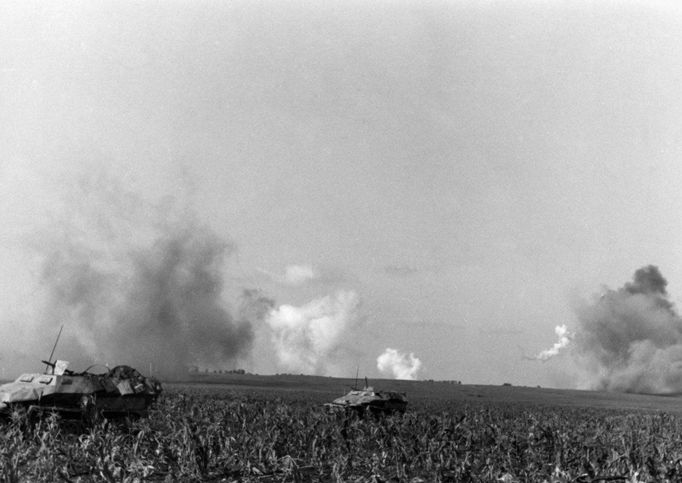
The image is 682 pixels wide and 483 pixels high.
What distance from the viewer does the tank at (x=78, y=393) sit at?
2407 centimetres

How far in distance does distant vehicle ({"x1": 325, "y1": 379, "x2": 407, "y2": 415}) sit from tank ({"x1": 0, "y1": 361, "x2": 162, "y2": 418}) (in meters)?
13.4

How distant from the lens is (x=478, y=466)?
61.9 ft

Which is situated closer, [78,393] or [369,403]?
[78,393]

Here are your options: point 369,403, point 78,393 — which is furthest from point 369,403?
point 78,393

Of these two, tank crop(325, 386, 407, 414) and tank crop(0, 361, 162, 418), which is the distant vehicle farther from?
tank crop(0, 361, 162, 418)

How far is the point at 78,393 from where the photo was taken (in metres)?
25.3

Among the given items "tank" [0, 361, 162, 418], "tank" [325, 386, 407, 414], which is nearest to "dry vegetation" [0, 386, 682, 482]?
"tank" [0, 361, 162, 418]

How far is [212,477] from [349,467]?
416 centimetres

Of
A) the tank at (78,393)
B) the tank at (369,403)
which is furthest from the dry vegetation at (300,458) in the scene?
the tank at (369,403)

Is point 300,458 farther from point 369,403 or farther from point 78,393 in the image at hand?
point 369,403

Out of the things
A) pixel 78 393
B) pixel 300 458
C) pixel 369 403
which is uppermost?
pixel 78 393

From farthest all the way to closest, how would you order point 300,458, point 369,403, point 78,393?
A: point 369,403 → point 78,393 → point 300,458

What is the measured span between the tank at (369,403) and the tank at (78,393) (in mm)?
13375

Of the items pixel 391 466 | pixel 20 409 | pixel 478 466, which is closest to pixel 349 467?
pixel 391 466
